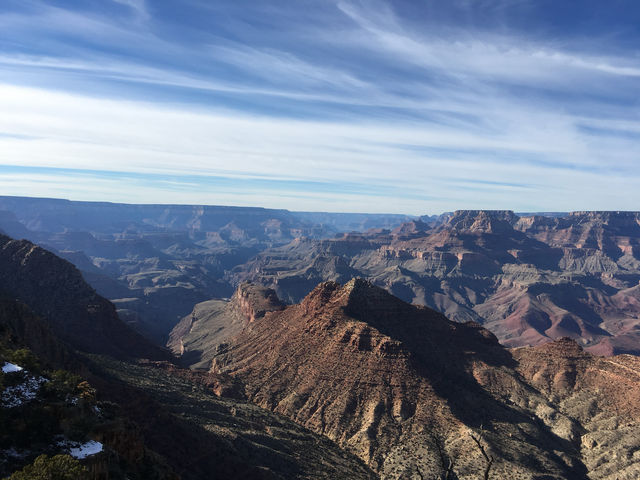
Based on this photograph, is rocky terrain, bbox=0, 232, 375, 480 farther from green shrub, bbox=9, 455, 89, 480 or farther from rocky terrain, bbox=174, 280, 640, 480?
rocky terrain, bbox=174, 280, 640, 480

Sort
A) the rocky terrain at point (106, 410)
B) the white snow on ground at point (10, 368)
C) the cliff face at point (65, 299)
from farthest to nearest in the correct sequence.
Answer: the cliff face at point (65, 299), the white snow on ground at point (10, 368), the rocky terrain at point (106, 410)

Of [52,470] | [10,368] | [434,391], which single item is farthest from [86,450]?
[434,391]

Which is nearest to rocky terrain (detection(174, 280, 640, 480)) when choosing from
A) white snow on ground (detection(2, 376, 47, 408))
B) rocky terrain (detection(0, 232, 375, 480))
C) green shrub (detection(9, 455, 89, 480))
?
rocky terrain (detection(0, 232, 375, 480))

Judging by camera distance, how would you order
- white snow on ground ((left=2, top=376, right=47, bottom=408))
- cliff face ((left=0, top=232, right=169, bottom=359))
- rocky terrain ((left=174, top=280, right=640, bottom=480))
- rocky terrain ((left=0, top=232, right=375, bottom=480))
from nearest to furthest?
rocky terrain ((left=0, top=232, right=375, bottom=480)) < white snow on ground ((left=2, top=376, right=47, bottom=408)) < rocky terrain ((left=174, top=280, right=640, bottom=480)) < cliff face ((left=0, top=232, right=169, bottom=359))

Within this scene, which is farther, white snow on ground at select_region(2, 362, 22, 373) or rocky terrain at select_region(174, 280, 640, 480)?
rocky terrain at select_region(174, 280, 640, 480)

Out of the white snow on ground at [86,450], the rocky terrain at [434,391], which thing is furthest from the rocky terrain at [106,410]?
the rocky terrain at [434,391]

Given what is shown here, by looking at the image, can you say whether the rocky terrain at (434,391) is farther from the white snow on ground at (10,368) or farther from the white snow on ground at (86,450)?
the white snow on ground at (10,368)
